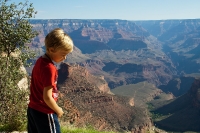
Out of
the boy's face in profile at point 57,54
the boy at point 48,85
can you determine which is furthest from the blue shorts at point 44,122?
the boy's face in profile at point 57,54

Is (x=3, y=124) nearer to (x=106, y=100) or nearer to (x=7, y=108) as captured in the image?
(x=7, y=108)

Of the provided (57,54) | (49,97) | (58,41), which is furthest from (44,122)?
(58,41)

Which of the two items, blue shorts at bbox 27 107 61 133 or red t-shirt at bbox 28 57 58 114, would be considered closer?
red t-shirt at bbox 28 57 58 114

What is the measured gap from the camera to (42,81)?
4090 millimetres

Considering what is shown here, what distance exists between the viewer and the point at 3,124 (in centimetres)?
751

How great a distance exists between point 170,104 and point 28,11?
98.3 m

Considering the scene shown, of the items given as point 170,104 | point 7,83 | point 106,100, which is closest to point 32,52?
point 7,83

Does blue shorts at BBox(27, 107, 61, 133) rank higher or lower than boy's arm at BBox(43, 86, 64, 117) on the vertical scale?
lower

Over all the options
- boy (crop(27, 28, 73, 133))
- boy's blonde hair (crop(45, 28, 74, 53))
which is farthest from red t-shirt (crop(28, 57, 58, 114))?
boy's blonde hair (crop(45, 28, 74, 53))

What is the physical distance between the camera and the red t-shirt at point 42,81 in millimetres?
4062

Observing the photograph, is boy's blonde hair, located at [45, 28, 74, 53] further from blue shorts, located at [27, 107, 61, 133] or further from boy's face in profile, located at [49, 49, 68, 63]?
blue shorts, located at [27, 107, 61, 133]

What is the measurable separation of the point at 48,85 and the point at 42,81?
0.13 m

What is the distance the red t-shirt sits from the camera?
4.06 m

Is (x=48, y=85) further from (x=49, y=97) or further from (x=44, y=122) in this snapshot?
(x=44, y=122)
